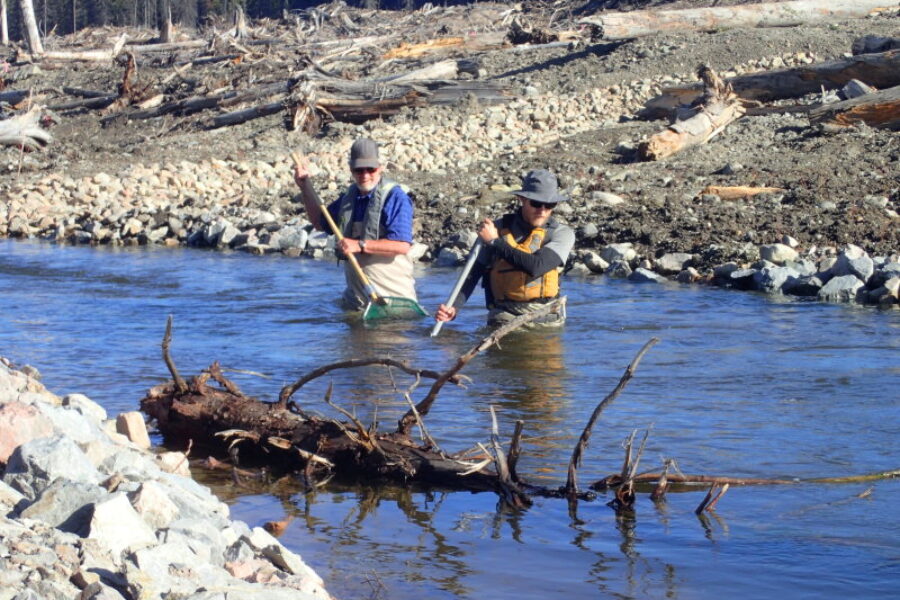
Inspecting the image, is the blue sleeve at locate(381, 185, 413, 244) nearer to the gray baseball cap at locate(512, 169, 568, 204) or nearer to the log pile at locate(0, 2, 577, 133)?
the gray baseball cap at locate(512, 169, 568, 204)

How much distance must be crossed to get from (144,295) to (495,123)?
28.0 ft

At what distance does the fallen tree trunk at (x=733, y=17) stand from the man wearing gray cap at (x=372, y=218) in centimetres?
1417

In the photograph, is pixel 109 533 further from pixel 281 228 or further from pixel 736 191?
pixel 281 228

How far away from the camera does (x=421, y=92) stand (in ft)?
65.1

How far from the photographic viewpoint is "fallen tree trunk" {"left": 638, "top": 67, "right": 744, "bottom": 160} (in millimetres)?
15508

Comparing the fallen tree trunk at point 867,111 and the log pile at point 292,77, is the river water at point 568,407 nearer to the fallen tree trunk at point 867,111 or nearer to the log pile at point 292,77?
the fallen tree trunk at point 867,111

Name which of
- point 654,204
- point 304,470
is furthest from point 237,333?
point 654,204

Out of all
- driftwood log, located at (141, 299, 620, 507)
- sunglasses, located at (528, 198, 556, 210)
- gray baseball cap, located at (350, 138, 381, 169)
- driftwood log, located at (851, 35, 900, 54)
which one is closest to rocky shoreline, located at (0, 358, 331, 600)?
driftwood log, located at (141, 299, 620, 507)

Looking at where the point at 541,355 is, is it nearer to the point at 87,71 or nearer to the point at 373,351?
the point at 373,351

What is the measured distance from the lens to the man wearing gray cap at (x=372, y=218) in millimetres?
8672

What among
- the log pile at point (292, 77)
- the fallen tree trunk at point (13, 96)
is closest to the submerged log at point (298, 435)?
the log pile at point (292, 77)

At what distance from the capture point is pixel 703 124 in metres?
16.2

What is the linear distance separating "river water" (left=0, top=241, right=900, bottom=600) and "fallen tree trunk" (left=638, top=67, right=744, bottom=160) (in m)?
4.42

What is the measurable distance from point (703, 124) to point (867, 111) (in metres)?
2.07
